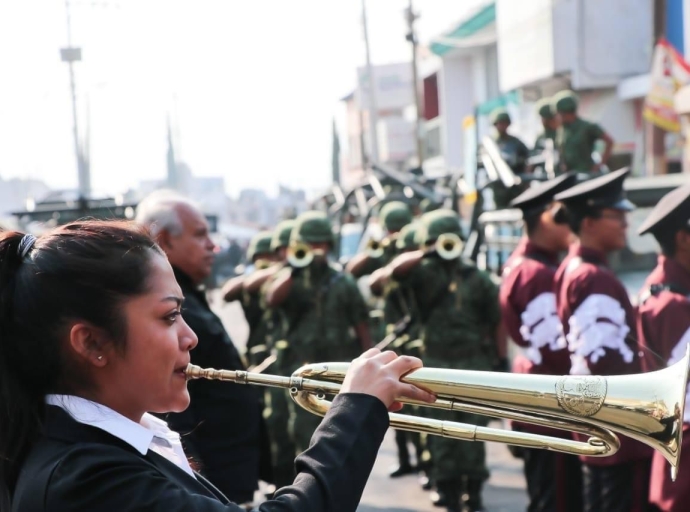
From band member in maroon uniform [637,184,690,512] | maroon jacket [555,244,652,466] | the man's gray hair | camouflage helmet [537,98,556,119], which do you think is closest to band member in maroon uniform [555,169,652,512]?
maroon jacket [555,244,652,466]

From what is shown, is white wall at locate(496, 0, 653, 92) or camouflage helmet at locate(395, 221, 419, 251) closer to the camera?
camouflage helmet at locate(395, 221, 419, 251)

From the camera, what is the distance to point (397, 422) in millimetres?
2334

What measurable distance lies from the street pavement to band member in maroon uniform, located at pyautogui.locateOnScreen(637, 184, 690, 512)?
279cm

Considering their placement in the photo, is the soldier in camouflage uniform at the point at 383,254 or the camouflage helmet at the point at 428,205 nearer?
the soldier in camouflage uniform at the point at 383,254

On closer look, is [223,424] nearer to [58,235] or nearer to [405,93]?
[58,235]

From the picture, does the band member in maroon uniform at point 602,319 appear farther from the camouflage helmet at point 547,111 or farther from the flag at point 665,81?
the camouflage helmet at point 547,111

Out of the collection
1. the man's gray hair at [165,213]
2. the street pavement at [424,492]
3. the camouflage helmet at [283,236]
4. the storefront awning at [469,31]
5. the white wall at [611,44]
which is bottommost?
Result: the street pavement at [424,492]

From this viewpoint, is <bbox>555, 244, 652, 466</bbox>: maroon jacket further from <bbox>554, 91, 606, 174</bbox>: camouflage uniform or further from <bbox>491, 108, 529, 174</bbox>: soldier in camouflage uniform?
<bbox>491, 108, 529, 174</bbox>: soldier in camouflage uniform

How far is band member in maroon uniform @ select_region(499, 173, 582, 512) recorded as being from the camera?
5.45m

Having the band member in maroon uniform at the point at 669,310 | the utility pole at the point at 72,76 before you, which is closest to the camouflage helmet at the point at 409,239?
the band member in maroon uniform at the point at 669,310

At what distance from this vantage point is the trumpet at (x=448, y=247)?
6738 millimetres

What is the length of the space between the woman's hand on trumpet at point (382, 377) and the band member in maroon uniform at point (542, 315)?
350cm

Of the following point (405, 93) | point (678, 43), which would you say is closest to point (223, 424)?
point (678, 43)

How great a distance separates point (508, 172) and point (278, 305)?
453cm
